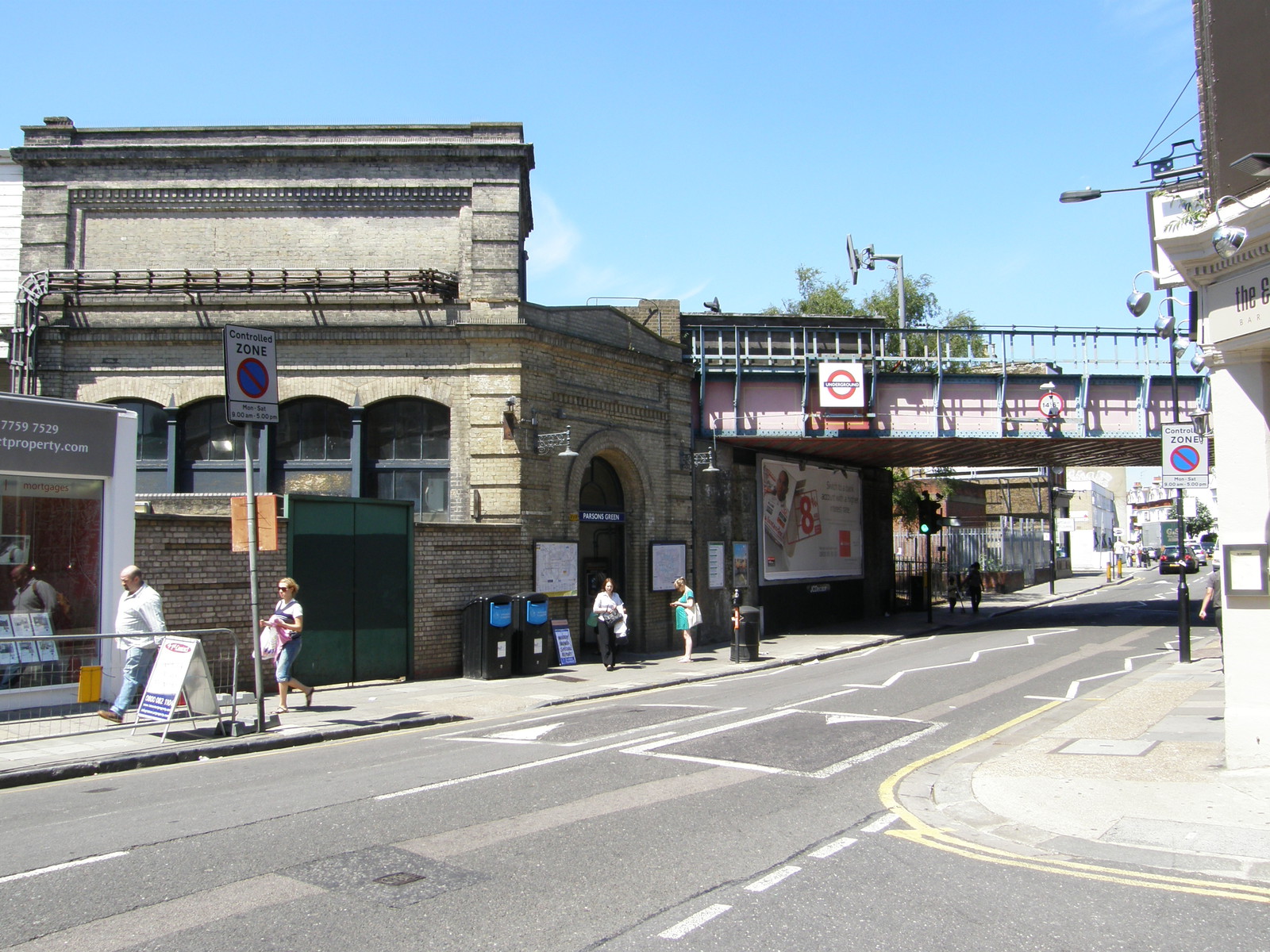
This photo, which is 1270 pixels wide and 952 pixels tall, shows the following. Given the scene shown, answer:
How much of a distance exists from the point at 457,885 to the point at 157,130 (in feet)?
62.5

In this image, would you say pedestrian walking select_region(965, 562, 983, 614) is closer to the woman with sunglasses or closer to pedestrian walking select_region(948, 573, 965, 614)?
pedestrian walking select_region(948, 573, 965, 614)

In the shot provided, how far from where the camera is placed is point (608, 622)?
19.0 m

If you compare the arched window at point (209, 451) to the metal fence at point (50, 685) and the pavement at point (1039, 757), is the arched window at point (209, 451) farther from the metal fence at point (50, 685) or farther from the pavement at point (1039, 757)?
the metal fence at point (50, 685)

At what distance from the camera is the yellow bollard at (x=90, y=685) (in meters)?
11.6

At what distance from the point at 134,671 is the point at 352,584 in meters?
5.03

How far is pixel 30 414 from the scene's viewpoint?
12.5 meters

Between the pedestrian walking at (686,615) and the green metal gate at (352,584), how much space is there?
606cm

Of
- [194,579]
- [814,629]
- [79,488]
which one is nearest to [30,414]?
[79,488]

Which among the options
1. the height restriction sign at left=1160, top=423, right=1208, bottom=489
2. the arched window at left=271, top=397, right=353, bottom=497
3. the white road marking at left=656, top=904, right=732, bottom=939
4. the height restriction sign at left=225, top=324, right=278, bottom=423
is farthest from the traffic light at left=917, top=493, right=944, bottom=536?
the white road marking at left=656, top=904, right=732, bottom=939

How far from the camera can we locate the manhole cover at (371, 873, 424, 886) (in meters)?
5.89

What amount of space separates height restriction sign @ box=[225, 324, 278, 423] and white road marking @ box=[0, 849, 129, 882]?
18.8ft

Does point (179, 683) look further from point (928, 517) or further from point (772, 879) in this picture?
point (928, 517)

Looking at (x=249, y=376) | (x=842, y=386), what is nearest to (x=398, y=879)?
(x=249, y=376)

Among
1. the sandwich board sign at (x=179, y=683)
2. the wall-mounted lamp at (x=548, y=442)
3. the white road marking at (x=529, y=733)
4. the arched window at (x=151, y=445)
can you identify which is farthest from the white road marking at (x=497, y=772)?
the arched window at (x=151, y=445)
